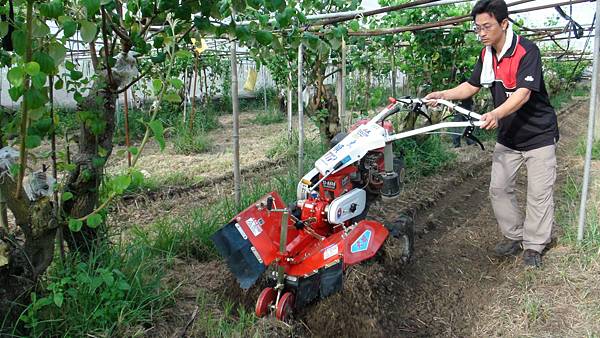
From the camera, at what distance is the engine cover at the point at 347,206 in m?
3.08

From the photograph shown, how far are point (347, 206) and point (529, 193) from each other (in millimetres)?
1498

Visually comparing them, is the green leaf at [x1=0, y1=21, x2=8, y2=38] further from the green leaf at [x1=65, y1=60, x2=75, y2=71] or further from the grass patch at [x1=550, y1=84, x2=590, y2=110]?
the grass patch at [x1=550, y1=84, x2=590, y2=110]

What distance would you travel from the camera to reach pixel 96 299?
99.9 inches

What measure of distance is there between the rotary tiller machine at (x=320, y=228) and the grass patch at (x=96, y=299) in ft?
1.55

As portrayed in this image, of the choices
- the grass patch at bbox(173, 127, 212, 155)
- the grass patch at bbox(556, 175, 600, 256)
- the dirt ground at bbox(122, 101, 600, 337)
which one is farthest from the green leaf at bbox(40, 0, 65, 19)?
the grass patch at bbox(173, 127, 212, 155)

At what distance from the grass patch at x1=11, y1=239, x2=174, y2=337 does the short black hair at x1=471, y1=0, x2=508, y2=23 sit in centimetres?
265

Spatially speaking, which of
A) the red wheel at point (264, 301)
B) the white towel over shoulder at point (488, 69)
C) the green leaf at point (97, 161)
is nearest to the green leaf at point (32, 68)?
the green leaf at point (97, 161)

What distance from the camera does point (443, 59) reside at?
763cm

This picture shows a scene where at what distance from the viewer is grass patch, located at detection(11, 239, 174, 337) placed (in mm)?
2354

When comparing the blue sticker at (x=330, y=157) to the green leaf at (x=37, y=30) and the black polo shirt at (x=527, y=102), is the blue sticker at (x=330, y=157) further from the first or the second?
the green leaf at (x=37, y=30)

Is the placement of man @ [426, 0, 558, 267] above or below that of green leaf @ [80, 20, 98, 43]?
below

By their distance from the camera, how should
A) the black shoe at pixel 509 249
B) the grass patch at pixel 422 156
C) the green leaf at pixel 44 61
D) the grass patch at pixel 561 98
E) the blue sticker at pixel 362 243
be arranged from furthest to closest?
the grass patch at pixel 561 98
the grass patch at pixel 422 156
the black shoe at pixel 509 249
the blue sticker at pixel 362 243
the green leaf at pixel 44 61

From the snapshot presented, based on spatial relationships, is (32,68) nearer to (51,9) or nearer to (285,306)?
(51,9)

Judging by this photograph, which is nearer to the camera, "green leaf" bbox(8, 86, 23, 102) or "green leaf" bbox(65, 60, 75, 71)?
"green leaf" bbox(8, 86, 23, 102)
